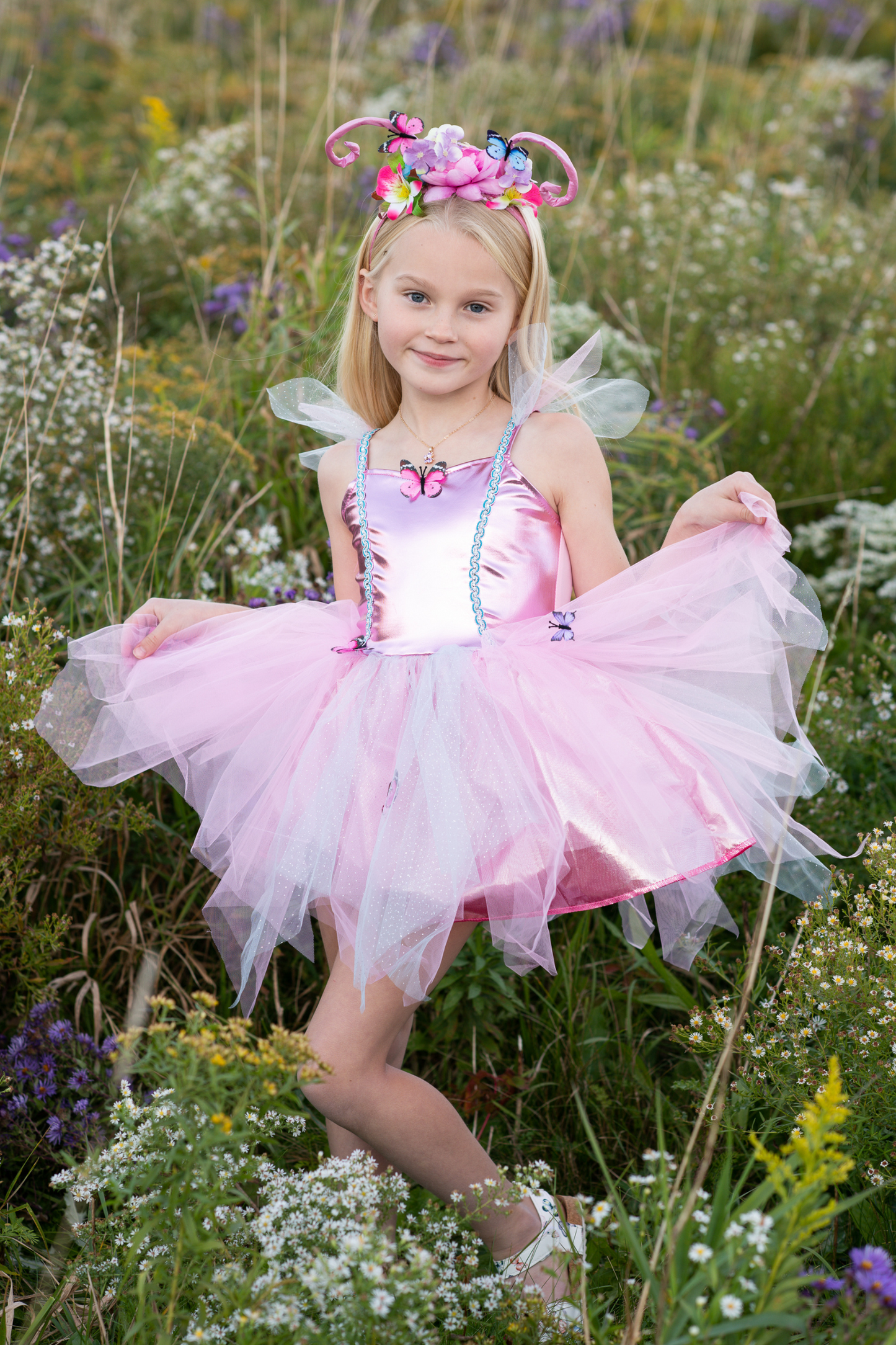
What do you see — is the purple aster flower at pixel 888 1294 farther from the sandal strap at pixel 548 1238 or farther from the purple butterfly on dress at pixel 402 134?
the purple butterfly on dress at pixel 402 134

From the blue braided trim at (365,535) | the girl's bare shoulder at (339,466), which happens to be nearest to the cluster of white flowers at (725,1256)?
the blue braided trim at (365,535)

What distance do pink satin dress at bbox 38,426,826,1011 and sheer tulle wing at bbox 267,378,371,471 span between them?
21 cm

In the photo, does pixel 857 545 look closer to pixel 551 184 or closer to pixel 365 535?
pixel 551 184

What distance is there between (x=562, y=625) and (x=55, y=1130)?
1.43 metres

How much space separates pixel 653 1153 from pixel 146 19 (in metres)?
10.8

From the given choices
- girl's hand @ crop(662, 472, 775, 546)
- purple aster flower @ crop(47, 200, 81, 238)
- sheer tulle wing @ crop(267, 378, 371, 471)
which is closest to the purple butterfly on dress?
sheer tulle wing @ crop(267, 378, 371, 471)

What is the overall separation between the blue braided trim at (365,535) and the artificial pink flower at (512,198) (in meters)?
0.58

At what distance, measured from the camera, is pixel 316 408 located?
2.62 m

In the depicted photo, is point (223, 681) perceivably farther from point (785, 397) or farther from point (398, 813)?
point (785, 397)

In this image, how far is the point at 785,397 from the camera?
165 inches

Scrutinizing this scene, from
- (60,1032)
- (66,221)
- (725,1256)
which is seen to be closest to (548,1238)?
(725,1256)

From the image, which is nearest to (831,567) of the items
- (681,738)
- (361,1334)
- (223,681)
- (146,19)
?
(681,738)

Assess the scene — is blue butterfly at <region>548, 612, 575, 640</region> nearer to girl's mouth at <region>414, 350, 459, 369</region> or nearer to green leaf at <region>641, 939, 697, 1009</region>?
girl's mouth at <region>414, 350, 459, 369</region>

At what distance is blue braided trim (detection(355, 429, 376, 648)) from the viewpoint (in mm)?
2422
